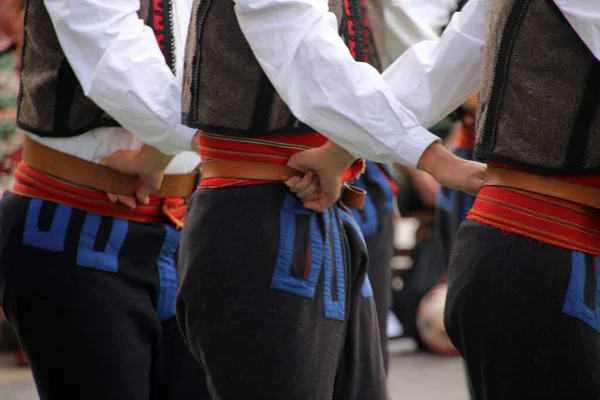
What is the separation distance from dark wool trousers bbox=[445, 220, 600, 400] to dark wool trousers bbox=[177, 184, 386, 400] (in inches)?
11.3

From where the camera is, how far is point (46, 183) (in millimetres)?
2717

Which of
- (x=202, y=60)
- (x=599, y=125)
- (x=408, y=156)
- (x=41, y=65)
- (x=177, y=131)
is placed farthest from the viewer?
(x=41, y=65)

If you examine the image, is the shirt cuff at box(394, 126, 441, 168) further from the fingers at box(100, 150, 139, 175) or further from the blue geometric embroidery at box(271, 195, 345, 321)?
the fingers at box(100, 150, 139, 175)

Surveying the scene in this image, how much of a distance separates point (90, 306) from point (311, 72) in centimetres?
88

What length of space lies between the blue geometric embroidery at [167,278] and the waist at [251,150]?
51 cm

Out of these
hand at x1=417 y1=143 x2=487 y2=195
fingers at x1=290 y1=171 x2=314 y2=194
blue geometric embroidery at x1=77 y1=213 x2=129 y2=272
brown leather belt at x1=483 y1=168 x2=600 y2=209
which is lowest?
blue geometric embroidery at x1=77 y1=213 x2=129 y2=272

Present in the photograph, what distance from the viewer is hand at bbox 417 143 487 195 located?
2096 millimetres

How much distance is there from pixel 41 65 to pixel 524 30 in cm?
127

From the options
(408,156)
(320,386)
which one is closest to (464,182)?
→ (408,156)

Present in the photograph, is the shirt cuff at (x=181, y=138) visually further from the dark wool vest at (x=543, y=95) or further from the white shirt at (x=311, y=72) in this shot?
the dark wool vest at (x=543, y=95)

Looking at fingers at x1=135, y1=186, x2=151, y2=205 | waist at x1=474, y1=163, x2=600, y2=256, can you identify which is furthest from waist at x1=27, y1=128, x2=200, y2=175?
waist at x1=474, y1=163, x2=600, y2=256

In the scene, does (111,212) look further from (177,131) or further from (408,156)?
(408,156)

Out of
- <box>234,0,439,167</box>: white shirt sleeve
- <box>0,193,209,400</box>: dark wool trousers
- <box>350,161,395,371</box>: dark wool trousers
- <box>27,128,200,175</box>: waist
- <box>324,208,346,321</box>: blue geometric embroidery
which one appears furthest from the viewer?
<box>350,161,395,371</box>: dark wool trousers

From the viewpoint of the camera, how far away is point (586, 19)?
6.23 ft
